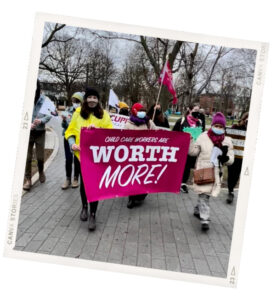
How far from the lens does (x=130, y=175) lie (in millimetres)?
3057

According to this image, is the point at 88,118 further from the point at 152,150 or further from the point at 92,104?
the point at 152,150

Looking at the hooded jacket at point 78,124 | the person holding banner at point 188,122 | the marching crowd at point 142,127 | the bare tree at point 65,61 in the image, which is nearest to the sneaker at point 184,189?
the person holding banner at point 188,122

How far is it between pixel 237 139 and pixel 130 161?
123cm

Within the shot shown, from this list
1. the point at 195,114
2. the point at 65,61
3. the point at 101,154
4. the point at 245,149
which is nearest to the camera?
the point at 245,149

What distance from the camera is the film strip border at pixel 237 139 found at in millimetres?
2924

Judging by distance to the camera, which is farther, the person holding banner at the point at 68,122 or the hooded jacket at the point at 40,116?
the person holding banner at the point at 68,122

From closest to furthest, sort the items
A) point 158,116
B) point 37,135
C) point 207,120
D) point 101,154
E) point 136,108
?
point 101,154 < point 37,135 < point 207,120 < point 136,108 < point 158,116

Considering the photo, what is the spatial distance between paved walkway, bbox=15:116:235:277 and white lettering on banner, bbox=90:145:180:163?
0.84 metres

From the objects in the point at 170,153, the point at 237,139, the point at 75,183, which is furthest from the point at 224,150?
the point at 75,183

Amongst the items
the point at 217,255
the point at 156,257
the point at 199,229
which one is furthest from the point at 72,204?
the point at 217,255

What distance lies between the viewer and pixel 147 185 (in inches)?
123

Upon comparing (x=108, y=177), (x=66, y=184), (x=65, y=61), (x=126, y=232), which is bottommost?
(x=126, y=232)

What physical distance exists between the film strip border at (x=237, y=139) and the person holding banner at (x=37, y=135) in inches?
82.9

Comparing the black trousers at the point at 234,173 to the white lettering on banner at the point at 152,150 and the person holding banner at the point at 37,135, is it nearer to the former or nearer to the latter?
the white lettering on banner at the point at 152,150
